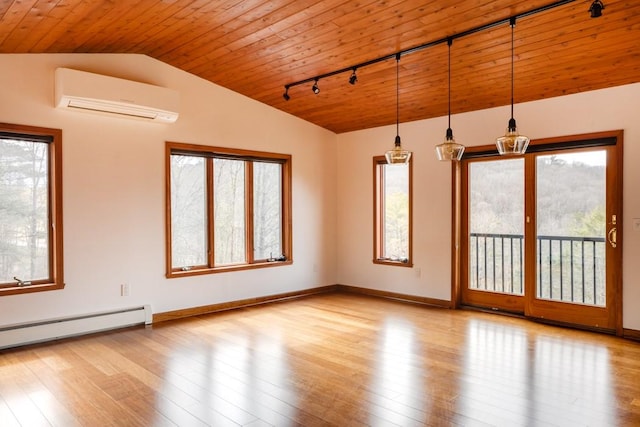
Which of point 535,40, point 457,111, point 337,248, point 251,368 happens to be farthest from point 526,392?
point 337,248

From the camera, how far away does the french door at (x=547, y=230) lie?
15.0 ft

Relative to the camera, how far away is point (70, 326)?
4477 millimetres

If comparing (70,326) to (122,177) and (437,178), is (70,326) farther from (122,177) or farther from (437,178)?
(437,178)

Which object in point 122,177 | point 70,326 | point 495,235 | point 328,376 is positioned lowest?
point 328,376

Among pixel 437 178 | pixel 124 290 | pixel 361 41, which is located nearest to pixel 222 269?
pixel 124 290

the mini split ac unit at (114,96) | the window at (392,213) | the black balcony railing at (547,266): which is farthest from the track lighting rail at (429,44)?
the black balcony railing at (547,266)

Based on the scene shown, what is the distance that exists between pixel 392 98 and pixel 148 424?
13.8 ft

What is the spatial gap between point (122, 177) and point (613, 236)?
5054 millimetres

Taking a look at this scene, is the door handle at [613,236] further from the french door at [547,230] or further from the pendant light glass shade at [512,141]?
the pendant light glass shade at [512,141]

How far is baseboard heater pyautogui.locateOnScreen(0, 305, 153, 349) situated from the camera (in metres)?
4.16

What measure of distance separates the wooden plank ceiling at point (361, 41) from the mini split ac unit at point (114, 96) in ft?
1.09

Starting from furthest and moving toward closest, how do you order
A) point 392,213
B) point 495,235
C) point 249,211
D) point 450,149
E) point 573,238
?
point 392,213, point 249,211, point 495,235, point 573,238, point 450,149

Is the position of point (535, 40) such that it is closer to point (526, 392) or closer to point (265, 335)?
point (526, 392)

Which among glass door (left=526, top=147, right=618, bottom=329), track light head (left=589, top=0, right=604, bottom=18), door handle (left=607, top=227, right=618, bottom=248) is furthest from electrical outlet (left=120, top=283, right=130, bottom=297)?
door handle (left=607, top=227, right=618, bottom=248)
